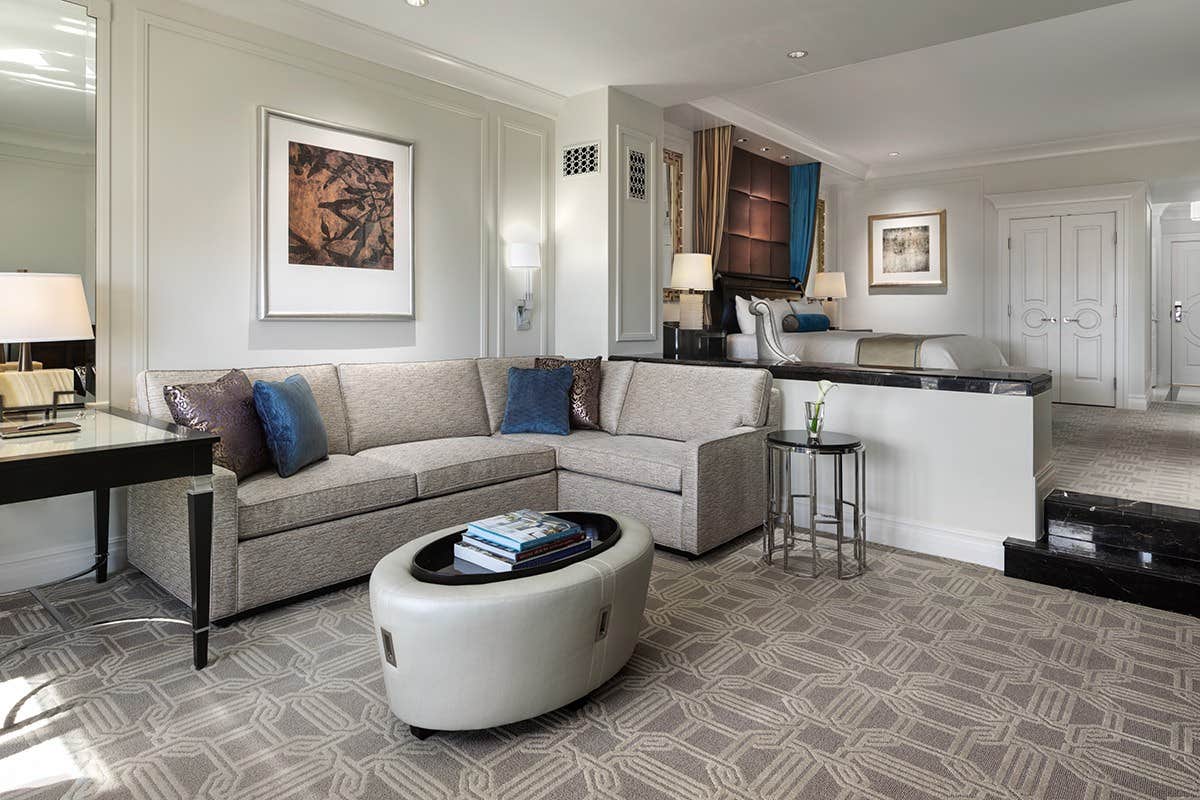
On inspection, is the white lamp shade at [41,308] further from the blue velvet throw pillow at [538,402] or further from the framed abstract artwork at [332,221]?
the blue velvet throw pillow at [538,402]

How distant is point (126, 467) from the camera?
212cm

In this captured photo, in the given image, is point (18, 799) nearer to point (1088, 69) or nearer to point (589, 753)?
point (589, 753)

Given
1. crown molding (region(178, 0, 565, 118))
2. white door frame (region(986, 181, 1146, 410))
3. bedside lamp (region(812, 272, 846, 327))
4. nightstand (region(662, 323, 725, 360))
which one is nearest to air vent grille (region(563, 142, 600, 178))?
crown molding (region(178, 0, 565, 118))

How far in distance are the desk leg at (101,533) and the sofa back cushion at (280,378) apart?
0.39 meters

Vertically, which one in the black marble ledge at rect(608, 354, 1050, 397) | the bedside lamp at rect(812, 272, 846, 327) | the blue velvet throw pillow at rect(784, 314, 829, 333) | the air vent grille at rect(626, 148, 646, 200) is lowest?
the black marble ledge at rect(608, 354, 1050, 397)

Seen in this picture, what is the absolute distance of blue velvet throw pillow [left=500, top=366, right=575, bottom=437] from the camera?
13.5 ft

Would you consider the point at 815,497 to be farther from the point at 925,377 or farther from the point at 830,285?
the point at 830,285

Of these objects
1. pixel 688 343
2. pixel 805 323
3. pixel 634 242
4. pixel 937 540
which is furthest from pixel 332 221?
pixel 805 323

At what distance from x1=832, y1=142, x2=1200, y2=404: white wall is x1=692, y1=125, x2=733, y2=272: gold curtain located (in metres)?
3.38

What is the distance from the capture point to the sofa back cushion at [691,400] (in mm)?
3758

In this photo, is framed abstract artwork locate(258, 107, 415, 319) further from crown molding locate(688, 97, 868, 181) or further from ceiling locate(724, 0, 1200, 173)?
ceiling locate(724, 0, 1200, 173)

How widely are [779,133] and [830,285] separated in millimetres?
2174

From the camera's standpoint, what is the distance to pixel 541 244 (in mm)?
4922

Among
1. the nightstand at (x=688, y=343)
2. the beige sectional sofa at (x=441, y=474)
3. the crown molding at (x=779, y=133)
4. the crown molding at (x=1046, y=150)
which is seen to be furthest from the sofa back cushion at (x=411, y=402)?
the crown molding at (x=1046, y=150)
